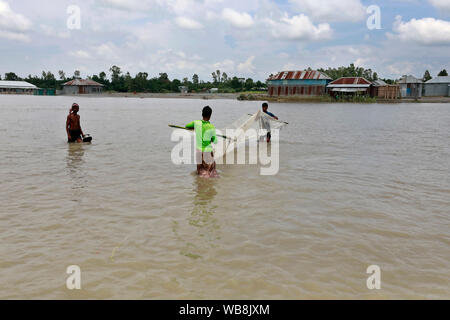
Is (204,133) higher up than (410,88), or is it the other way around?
(410,88)

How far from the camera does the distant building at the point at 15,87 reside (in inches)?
4577

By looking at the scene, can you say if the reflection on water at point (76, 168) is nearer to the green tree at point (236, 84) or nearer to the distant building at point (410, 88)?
the distant building at point (410, 88)

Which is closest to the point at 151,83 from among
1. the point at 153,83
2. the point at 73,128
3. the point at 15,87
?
the point at 153,83

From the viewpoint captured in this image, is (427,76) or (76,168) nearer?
(76,168)

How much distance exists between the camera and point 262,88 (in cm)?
10694

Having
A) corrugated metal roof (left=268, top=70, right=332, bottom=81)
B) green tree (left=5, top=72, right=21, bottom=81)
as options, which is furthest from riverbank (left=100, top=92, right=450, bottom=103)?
green tree (left=5, top=72, right=21, bottom=81)

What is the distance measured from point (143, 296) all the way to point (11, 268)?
1.66m

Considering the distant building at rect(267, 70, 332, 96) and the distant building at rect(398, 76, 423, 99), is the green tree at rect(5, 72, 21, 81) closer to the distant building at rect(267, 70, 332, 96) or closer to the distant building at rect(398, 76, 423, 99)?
the distant building at rect(267, 70, 332, 96)

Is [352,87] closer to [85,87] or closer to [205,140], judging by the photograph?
[205,140]

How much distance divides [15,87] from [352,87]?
107531 millimetres

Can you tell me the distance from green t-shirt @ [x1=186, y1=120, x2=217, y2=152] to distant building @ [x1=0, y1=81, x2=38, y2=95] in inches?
5164

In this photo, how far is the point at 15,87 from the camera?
11719cm

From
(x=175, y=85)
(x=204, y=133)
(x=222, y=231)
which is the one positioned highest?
A: (x=175, y=85)
